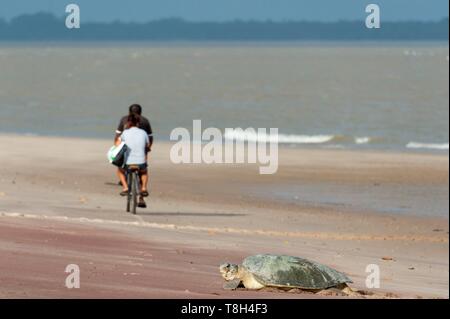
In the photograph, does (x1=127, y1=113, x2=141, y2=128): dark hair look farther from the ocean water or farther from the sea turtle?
the ocean water

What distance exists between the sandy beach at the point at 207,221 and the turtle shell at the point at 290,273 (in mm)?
210

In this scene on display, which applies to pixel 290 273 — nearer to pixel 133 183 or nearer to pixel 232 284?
pixel 232 284

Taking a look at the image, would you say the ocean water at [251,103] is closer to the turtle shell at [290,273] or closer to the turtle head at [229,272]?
the turtle shell at [290,273]

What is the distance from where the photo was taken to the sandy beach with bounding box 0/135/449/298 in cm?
1277

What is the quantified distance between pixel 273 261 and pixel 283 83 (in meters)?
74.3

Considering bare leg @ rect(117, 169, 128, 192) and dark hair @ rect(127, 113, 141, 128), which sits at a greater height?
dark hair @ rect(127, 113, 141, 128)

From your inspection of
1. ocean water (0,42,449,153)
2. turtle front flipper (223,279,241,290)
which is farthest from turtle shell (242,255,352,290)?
ocean water (0,42,449,153)

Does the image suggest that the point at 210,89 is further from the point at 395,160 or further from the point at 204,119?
the point at 395,160

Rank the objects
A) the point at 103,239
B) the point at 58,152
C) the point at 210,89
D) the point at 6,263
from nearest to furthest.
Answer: the point at 6,263
the point at 103,239
the point at 58,152
the point at 210,89

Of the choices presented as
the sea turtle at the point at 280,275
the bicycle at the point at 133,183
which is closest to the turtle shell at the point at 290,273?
the sea turtle at the point at 280,275

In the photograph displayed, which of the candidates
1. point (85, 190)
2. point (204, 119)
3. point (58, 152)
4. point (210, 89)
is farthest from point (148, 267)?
point (210, 89)

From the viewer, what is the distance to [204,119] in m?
51.2

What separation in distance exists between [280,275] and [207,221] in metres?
7.64
